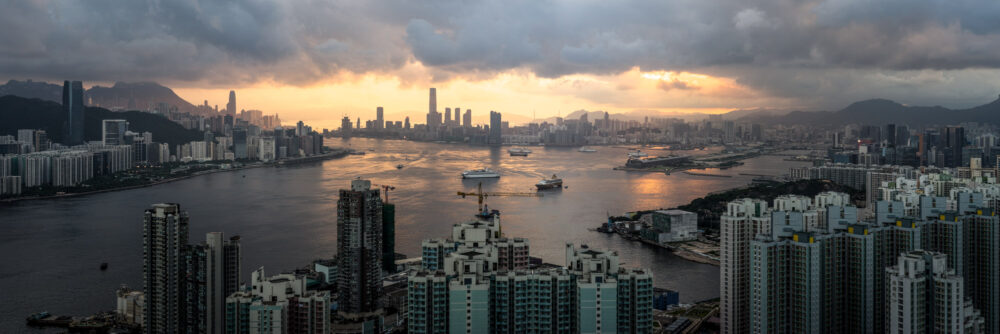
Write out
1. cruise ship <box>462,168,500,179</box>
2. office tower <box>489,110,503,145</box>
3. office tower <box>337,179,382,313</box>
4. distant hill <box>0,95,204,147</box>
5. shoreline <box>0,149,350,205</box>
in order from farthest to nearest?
office tower <box>489,110,503,145</box>, distant hill <box>0,95,204,147</box>, cruise ship <box>462,168,500,179</box>, shoreline <box>0,149,350,205</box>, office tower <box>337,179,382,313</box>

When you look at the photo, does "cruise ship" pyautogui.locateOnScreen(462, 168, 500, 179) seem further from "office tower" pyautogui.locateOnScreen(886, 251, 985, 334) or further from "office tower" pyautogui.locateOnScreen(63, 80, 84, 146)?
"office tower" pyautogui.locateOnScreen(886, 251, 985, 334)

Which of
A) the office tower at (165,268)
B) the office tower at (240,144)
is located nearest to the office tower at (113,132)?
the office tower at (240,144)

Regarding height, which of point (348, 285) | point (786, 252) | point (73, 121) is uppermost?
point (73, 121)

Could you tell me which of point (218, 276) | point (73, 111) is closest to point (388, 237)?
point (218, 276)

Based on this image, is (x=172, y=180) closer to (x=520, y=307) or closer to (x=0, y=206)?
(x=0, y=206)

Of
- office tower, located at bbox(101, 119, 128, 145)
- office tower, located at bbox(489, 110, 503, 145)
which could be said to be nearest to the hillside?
office tower, located at bbox(101, 119, 128, 145)

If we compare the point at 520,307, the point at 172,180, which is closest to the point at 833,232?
the point at 520,307

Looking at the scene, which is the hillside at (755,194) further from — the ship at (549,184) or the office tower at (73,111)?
the office tower at (73,111)
